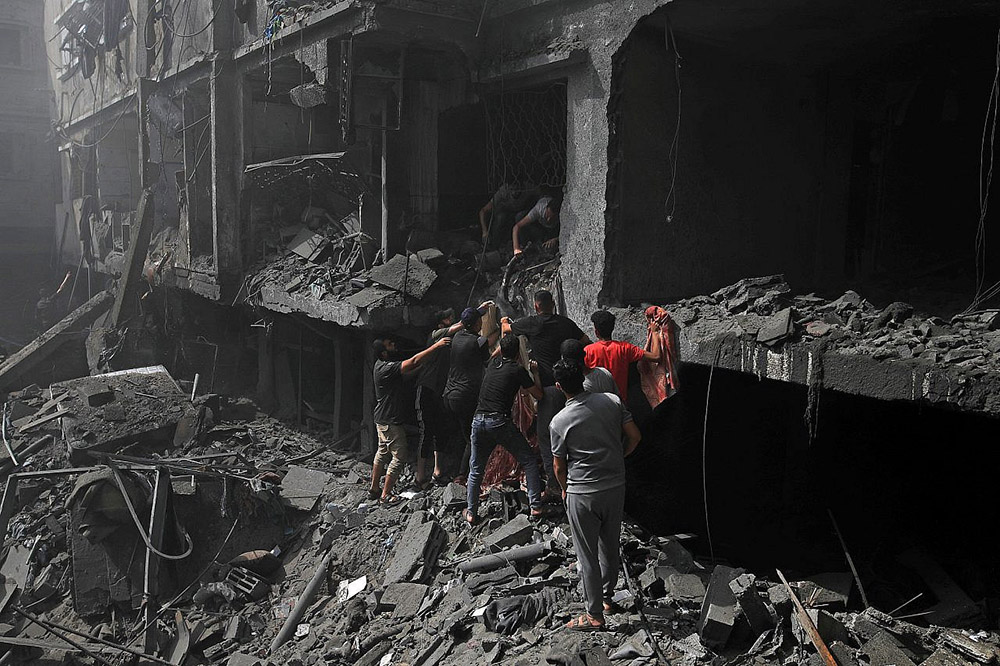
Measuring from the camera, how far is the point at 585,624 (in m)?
5.70

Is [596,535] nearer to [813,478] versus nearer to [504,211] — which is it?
[813,478]

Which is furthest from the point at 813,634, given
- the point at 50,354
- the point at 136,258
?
the point at 50,354

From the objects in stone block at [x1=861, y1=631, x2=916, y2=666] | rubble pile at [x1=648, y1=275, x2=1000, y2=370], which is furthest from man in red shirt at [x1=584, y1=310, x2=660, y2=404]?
stone block at [x1=861, y1=631, x2=916, y2=666]

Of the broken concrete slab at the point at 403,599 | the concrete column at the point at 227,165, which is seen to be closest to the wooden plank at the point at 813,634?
the broken concrete slab at the point at 403,599

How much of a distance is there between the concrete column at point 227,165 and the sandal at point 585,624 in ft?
31.3

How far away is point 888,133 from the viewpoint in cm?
982

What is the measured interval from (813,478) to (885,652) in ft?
12.9

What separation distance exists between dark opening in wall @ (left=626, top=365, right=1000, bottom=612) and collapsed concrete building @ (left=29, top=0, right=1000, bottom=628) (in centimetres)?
3

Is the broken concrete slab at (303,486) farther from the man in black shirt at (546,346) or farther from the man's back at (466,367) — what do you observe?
the man in black shirt at (546,346)

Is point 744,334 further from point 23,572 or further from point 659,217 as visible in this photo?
point 23,572

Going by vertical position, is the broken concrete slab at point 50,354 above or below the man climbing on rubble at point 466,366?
below

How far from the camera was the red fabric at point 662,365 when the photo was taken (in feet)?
22.7

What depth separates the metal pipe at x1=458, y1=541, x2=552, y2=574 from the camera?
22.9 feet

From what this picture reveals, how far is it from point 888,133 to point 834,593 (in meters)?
6.42
